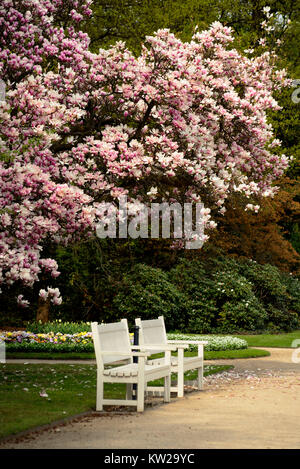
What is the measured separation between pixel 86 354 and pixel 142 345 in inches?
227

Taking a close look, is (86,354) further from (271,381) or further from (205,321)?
(205,321)

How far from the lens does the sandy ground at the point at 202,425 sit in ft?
21.4

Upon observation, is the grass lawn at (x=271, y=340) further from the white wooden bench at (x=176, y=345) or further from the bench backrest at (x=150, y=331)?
the bench backrest at (x=150, y=331)

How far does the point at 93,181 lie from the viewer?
1104cm

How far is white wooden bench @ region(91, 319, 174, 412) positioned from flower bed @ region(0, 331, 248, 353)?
6.24m

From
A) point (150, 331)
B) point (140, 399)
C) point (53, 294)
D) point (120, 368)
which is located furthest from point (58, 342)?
point (140, 399)

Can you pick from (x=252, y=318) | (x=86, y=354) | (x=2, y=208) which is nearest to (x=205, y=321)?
(x=252, y=318)

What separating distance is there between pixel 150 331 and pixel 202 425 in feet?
10.7

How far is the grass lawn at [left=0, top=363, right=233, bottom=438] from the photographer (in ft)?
25.2

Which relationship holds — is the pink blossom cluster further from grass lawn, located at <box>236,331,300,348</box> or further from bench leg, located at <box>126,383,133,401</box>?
grass lawn, located at <box>236,331,300,348</box>

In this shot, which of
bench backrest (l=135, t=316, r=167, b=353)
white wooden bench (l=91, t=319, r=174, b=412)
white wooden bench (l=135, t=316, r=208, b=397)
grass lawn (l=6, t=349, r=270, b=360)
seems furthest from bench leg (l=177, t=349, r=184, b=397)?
grass lawn (l=6, t=349, r=270, b=360)

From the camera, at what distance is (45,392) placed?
9.74 m

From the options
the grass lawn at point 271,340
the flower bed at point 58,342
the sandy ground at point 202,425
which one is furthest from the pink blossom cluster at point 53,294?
the grass lawn at point 271,340

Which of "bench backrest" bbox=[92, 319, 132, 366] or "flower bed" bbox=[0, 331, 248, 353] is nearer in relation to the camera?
"bench backrest" bbox=[92, 319, 132, 366]
